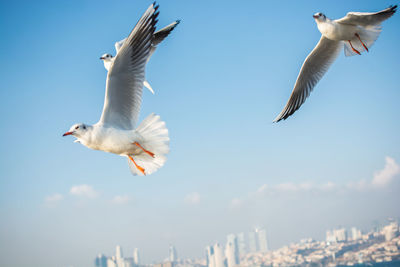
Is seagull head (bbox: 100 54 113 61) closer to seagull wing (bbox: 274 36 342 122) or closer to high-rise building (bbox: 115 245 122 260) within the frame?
seagull wing (bbox: 274 36 342 122)

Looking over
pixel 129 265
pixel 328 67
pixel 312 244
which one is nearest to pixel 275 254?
pixel 312 244

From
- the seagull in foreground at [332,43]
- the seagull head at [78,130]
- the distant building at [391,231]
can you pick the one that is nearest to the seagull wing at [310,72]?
the seagull in foreground at [332,43]

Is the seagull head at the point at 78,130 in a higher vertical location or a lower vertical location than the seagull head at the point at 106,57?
lower

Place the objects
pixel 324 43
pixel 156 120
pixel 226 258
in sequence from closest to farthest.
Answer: pixel 156 120 → pixel 324 43 → pixel 226 258

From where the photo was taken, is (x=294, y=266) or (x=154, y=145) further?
(x=294, y=266)

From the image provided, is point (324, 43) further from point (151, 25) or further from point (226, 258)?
point (226, 258)

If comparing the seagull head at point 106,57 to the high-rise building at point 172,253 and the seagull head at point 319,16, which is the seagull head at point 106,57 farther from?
the high-rise building at point 172,253
